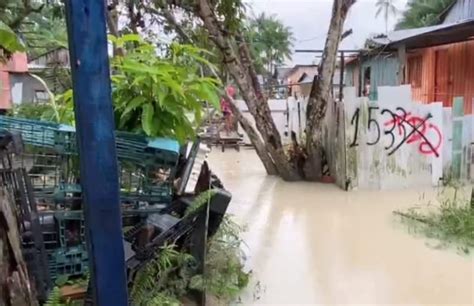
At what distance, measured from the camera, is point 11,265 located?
2.13 metres

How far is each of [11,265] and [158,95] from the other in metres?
1.29

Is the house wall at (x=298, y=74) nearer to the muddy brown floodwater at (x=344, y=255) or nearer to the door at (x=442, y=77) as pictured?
the door at (x=442, y=77)

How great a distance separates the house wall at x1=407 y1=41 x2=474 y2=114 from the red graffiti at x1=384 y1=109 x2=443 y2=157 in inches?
114

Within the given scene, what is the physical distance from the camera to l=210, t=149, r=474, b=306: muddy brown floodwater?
12.6 feet

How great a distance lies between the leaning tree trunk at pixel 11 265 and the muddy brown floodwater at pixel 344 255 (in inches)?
74.8

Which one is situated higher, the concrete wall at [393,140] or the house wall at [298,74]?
the house wall at [298,74]

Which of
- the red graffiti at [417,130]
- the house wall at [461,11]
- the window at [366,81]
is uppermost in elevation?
the house wall at [461,11]

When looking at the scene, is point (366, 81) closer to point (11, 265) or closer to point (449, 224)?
point (449, 224)

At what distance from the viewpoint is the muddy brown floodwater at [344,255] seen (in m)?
3.84

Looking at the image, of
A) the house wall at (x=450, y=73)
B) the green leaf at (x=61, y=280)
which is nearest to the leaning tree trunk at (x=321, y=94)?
the house wall at (x=450, y=73)

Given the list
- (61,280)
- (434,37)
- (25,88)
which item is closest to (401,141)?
(434,37)

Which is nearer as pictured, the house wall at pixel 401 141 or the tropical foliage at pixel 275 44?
the house wall at pixel 401 141

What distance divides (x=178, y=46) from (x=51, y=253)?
1.69 m

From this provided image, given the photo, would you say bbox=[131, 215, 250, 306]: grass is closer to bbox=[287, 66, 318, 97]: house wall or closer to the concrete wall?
the concrete wall
